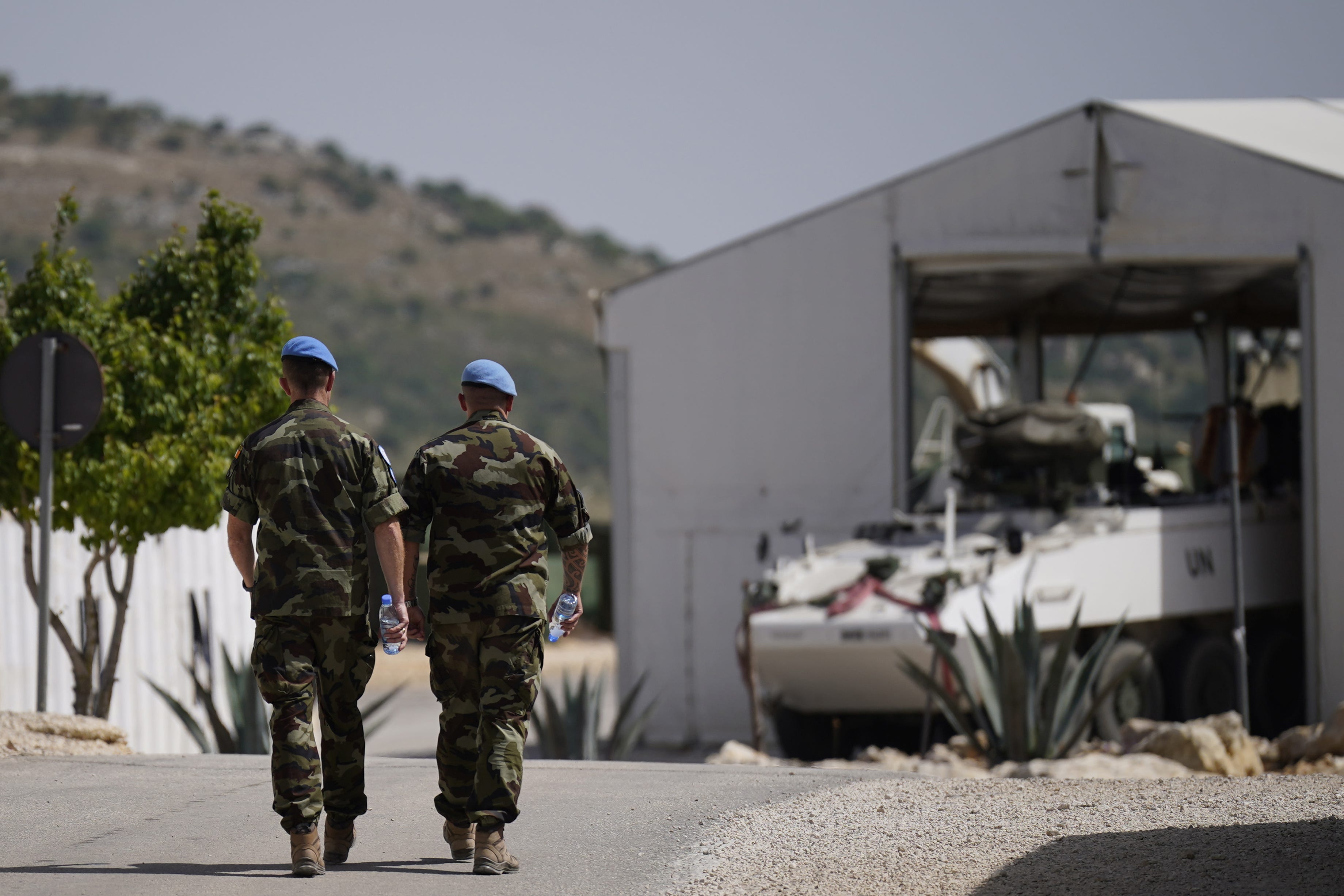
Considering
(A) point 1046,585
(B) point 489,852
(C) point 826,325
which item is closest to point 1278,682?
(A) point 1046,585

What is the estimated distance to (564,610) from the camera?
5.14 metres

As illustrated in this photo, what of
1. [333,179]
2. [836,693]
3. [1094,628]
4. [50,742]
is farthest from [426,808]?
[333,179]

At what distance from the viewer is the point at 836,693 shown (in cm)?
1153

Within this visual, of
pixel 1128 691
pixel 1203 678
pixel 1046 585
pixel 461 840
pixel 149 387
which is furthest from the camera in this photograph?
pixel 1203 678

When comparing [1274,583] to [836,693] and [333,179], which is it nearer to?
[836,693]

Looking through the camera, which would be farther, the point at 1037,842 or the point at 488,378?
the point at 1037,842

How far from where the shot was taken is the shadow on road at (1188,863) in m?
4.74

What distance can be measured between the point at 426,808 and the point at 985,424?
29.2 feet

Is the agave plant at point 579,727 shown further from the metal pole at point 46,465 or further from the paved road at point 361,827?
the metal pole at point 46,465

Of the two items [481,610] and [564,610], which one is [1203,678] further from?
[481,610]

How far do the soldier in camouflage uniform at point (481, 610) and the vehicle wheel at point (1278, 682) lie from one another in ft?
34.3

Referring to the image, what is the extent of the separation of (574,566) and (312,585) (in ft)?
2.68

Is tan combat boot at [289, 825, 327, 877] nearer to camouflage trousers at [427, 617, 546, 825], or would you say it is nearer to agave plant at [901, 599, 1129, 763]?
camouflage trousers at [427, 617, 546, 825]

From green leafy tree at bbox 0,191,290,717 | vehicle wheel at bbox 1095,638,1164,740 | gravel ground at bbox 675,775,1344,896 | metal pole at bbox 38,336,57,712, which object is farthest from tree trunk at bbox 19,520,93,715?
vehicle wheel at bbox 1095,638,1164,740
